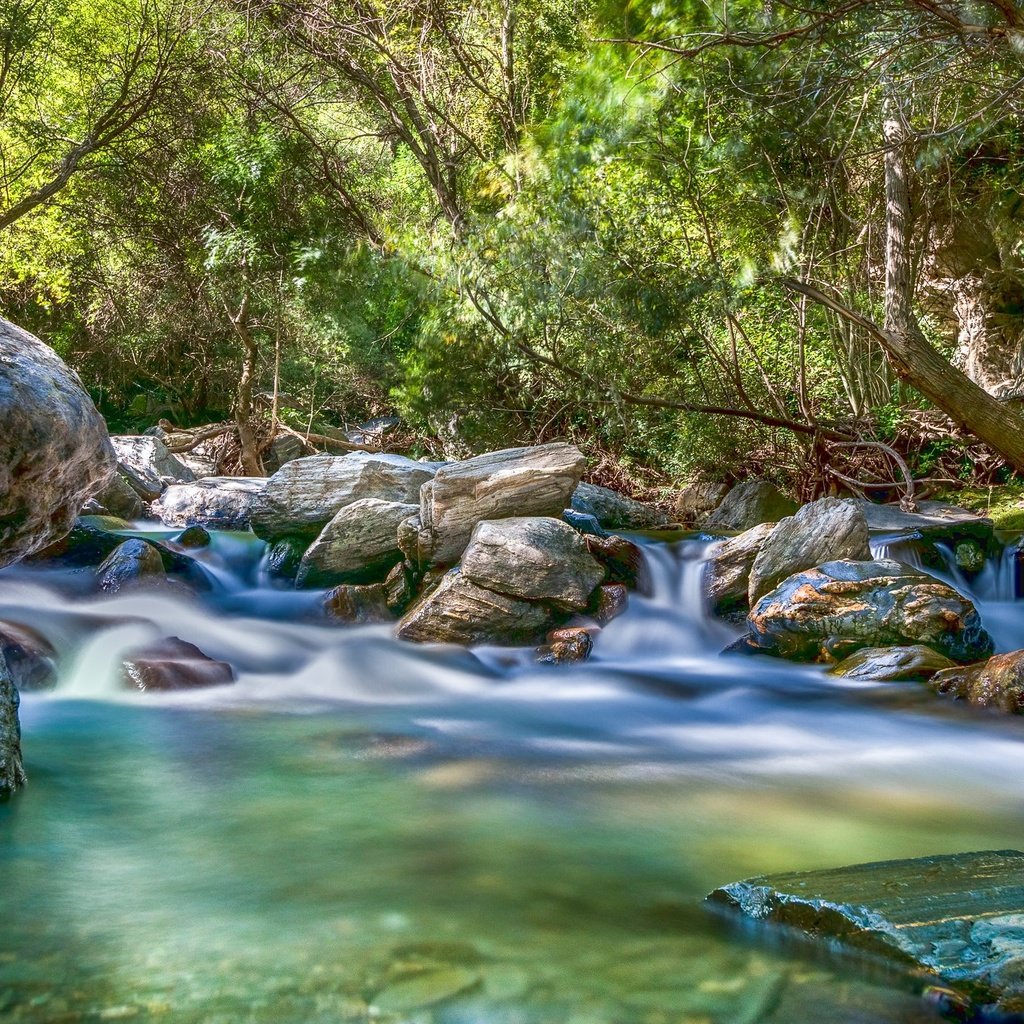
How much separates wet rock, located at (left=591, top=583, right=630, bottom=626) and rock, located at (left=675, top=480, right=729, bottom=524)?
4.52 metres

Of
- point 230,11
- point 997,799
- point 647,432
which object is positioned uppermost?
point 230,11

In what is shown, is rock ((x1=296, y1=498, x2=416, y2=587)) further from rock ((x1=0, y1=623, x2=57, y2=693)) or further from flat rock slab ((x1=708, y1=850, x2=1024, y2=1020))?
flat rock slab ((x1=708, y1=850, x2=1024, y2=1020))

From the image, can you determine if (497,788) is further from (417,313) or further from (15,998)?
(417,313)

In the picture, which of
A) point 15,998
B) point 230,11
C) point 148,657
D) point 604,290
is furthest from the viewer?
point 230,11

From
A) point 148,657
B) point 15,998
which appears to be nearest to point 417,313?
point 148,657

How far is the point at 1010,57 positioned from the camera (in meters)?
6.71

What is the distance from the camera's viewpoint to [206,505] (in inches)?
471

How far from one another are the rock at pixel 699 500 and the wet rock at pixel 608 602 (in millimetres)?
4516

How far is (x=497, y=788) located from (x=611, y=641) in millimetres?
3710

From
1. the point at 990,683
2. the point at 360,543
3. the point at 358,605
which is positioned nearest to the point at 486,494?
the point at 360,543

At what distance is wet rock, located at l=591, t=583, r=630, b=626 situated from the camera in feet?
26.8

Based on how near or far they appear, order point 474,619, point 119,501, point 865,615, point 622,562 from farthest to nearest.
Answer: point 119,501
point 622,562
point 474,619
point 865,615

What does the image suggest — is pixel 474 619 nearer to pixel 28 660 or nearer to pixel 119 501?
pixel 28 660

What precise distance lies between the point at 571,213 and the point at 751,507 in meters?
4.74
